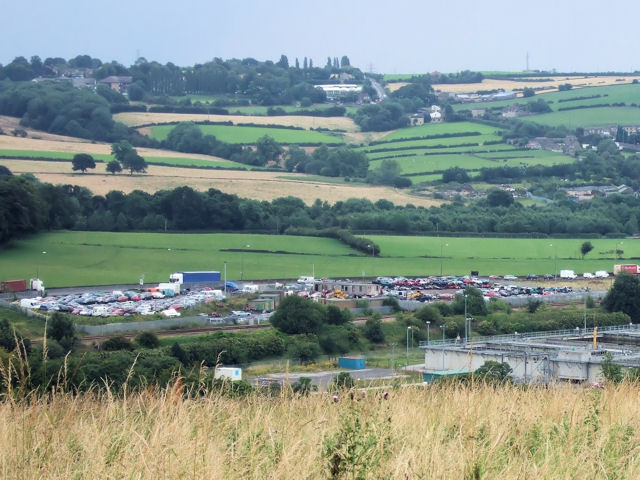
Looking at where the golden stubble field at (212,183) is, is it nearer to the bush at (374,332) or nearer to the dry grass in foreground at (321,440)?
the bush at (374,332)

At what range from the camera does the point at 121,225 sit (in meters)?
58.3

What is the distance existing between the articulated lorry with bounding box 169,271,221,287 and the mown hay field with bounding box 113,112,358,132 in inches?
2490

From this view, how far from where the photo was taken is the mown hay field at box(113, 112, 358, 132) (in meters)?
110

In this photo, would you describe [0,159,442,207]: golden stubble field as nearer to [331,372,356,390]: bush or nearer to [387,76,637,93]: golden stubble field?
[331,372,356,390]: bush

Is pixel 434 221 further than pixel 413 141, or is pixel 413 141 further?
pixel 413 141

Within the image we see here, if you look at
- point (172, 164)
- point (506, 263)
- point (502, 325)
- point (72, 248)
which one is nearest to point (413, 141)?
point (172, 164)

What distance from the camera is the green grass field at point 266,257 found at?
156 ft

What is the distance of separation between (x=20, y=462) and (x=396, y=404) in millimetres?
2799

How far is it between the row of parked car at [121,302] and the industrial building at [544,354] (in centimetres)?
1081

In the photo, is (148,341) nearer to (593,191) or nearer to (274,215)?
(274,215)

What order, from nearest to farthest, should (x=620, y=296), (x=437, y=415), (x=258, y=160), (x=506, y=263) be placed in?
(x=437, y=415)
(x=620, y=296)
(x=506, y=263)
(x=258, y=160)

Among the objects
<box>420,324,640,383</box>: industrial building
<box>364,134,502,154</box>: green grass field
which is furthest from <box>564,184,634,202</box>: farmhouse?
<box>420,324,640,383</box>: industrial building

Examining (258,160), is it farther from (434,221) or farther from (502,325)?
(502,325)

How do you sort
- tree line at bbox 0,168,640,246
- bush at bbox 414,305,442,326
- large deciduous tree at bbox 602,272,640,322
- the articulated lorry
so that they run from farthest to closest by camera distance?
1. tree line at bbox 0,168,640,246
2. the articulated lorry
3. large deciduous tree at bbox 602,272,640,322
4. bush at bbox 414,305,442,326
